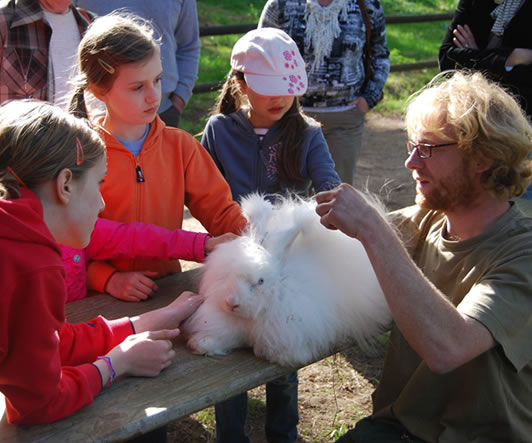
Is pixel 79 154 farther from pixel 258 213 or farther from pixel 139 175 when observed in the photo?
pixel 139 175

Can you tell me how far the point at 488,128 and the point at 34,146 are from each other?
3.99ft

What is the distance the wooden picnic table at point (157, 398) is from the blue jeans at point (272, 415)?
693 mm

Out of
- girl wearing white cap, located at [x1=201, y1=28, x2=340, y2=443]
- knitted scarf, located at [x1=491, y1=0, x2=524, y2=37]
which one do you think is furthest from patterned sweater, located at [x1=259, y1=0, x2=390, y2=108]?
girl wearing white cap, located at [x1=201, y1=28, x2=340, y2=443]

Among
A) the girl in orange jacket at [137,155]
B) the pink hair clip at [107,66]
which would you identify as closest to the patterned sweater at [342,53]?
the girl in orange jacket at [137,155]

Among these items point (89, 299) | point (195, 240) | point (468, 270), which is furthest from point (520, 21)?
point (89, 299)

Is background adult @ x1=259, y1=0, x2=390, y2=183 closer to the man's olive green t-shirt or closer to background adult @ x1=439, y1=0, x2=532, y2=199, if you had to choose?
background adult @ x1=439, y1=0, x2=532, y2=199

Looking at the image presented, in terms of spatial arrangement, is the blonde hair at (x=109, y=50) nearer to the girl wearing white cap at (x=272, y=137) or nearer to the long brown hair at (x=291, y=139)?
the girl wearing white cap at (x=272, y=137)

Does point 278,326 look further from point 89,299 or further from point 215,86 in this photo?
point 215,86

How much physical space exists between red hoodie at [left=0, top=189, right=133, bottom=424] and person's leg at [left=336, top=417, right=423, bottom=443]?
35.2 inches

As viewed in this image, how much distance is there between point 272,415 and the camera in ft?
8.32

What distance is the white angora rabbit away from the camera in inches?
63.1

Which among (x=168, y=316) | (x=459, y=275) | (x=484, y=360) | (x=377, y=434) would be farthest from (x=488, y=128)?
(x=168, y=316)

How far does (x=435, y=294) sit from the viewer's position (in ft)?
4.66

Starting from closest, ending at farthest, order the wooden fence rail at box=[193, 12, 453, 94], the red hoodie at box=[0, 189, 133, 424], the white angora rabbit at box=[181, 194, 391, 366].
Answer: the red hoodie at box=[0, 189, 133, 424]
the white angora rabbit at box=[181, 194, 391, 366]
the wooden fence rail at box=[193, 12, 453, 94]
